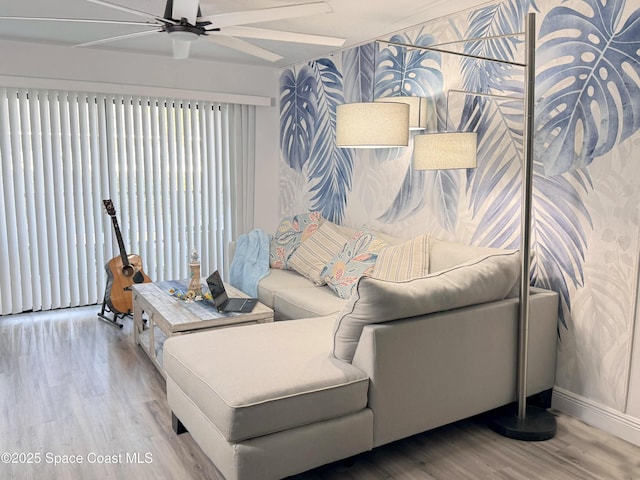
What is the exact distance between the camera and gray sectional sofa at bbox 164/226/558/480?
2.16 meters

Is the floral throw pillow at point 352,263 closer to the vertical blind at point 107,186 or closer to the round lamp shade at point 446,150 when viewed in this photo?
the round lamp shade at point 446,150

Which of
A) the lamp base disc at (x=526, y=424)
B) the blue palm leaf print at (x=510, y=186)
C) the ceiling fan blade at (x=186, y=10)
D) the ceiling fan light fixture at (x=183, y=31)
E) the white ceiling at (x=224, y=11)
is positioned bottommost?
the lamp base disc at (x=526, y=424)

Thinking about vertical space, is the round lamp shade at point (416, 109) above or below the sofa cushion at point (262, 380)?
above

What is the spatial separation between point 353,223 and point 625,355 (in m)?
2.45

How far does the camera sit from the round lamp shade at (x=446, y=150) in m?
3.27

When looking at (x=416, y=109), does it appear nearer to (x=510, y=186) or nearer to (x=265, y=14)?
(x=510, y=186)

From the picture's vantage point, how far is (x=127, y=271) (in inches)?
182

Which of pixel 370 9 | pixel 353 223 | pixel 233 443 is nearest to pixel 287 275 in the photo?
pixel 353 223

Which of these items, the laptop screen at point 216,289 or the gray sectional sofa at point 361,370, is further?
the laptop screen at point 216,289

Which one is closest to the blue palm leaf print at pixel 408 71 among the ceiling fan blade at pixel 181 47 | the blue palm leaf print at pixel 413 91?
the blue palm leaf print at pixel 413 91

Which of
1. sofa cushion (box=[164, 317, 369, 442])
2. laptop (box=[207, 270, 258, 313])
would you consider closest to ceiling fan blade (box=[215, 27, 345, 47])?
laptop (box=[207, 270, 258, 313])

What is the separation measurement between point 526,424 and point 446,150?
1.55m

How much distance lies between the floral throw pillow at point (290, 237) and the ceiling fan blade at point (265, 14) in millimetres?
2299

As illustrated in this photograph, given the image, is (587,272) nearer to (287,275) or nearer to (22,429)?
(287,275)
